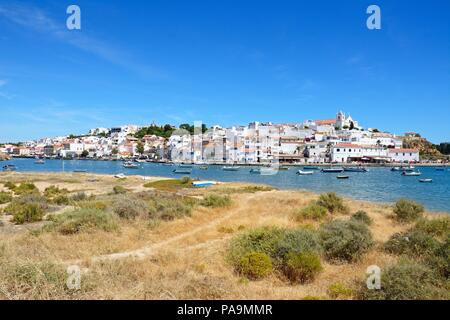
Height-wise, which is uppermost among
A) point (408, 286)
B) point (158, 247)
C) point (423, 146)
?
point (423, 146)

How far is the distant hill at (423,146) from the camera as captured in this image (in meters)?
153

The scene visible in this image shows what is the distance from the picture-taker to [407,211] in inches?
771

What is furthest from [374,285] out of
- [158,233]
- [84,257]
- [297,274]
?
[158,233]

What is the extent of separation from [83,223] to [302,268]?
925 cm

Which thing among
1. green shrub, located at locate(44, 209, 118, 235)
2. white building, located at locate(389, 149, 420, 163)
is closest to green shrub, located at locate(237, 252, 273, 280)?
green shrub, located at locate(44, 209, 118, 235)

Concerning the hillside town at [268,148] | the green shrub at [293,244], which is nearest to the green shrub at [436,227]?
the green shrub at [293,244]

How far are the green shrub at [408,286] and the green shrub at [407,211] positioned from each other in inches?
491

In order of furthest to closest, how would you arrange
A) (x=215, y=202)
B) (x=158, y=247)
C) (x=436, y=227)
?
(x=215, y=202) < (x=436, y=227) < (x=158, y=247)

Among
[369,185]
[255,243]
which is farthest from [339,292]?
[369,185]

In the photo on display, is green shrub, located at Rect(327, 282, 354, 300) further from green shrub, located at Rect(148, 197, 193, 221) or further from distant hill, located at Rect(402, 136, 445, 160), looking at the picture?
distant hill, located at Rect(402, 136, 445, 160)

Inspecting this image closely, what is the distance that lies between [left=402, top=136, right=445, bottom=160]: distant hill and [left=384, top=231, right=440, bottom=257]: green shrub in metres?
157

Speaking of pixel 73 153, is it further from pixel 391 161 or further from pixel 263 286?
pixel 263 286

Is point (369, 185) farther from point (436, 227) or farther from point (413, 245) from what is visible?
point (413, 245)

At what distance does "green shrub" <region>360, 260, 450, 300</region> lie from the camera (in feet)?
22.3
